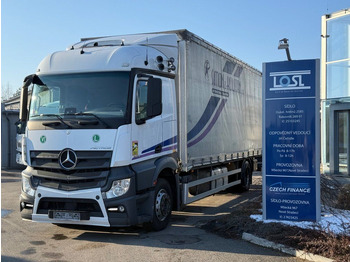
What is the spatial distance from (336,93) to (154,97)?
12.1 metres

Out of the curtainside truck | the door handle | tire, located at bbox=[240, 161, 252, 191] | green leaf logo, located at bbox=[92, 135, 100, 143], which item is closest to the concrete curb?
the curtainside truck

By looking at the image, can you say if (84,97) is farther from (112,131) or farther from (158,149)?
(158,149)

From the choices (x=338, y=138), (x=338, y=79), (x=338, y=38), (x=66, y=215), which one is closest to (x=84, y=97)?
(x=66, y=215)

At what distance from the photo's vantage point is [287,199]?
21.7ft

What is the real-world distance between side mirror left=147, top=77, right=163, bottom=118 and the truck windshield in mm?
410

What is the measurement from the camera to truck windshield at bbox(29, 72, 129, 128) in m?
6.00

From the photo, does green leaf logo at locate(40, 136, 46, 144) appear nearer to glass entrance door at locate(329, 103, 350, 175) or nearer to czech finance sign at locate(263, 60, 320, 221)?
czech finance sign at locate(263, 60, 320, 221)

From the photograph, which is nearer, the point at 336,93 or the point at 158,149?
the point at 158,149

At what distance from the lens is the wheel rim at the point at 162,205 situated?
21.9ft

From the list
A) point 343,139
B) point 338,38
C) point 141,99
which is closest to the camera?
point 141,99

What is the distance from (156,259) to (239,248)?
1389 mm

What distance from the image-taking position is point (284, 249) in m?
5.56

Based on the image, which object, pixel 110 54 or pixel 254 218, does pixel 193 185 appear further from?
pixel 110 54

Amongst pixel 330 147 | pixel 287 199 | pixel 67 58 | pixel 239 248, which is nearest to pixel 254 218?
pixel 287 199
